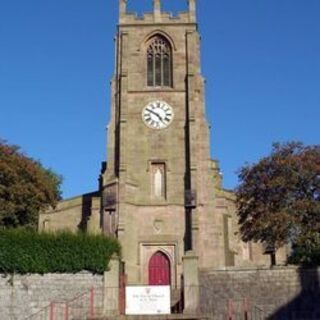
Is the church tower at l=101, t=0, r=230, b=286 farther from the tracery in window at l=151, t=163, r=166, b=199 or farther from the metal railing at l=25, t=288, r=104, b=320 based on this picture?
the metal railing at l=25, t=288, r=104, b=320

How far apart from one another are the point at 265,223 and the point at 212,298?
289 inches

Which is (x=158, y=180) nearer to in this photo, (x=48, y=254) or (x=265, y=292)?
(x=48, y=254)

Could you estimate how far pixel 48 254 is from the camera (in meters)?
26.9

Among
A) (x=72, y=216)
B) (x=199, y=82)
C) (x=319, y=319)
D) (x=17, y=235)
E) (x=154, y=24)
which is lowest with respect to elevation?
(x=319, y=319)

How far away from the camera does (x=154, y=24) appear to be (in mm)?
44562

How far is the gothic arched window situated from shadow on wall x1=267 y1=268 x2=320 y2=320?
20256 millimetres

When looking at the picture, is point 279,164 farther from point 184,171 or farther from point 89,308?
point 89,308

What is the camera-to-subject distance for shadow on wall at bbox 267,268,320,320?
2583cm

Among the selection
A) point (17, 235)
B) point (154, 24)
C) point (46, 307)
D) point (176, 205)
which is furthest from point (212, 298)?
point (154, 24)

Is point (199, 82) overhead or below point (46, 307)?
overhead

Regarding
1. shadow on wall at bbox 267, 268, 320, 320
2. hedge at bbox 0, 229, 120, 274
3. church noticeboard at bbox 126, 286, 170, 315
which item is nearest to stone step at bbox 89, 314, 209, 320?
church noticeboard at bbox 126, 286, 170, 315

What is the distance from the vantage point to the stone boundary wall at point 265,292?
26.0 metres

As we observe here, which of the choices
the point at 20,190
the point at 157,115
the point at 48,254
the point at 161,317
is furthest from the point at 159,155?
the point at 161,317

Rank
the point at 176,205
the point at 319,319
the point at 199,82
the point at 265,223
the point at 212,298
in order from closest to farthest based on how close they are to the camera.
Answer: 1. the point at 319,319
2. the point at 212,298
3. the point at 265,223
4. the point at 176,205
5. the point at 199,82
